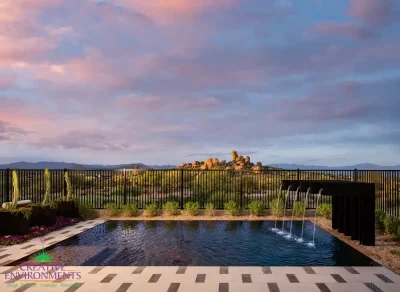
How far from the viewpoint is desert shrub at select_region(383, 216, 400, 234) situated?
965 cm

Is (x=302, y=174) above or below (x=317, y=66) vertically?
below

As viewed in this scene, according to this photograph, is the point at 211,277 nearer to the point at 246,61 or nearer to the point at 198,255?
the point at 198,255

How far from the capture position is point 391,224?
32.2 feet

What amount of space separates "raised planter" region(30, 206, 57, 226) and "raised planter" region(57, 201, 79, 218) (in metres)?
1.23

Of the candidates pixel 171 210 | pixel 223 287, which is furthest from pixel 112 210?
pixel 223 287

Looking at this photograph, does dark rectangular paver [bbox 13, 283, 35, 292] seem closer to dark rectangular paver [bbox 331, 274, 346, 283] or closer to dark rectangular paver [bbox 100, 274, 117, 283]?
dark rectangular paver [bbox 100, 274, 117, 283]

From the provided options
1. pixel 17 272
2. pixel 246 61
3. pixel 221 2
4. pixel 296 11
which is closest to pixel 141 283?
pixel 17 272

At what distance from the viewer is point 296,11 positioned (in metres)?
→ 11.1

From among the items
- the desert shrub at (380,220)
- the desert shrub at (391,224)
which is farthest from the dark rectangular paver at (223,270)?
the desert shrub at (380,220)

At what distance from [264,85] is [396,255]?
31.6 feet

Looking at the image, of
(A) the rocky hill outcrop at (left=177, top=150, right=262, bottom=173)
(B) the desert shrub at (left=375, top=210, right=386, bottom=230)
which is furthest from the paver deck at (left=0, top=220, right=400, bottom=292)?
(A) the rocky hill outcrop at (left=177, top=150, right=262, bottom=173)

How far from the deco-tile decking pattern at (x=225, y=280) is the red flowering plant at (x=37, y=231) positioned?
2.65 m

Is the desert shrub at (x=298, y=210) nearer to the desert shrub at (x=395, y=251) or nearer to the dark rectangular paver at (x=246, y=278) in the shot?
the desert shrub at (x=395, y=251)

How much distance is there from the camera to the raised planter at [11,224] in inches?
379
